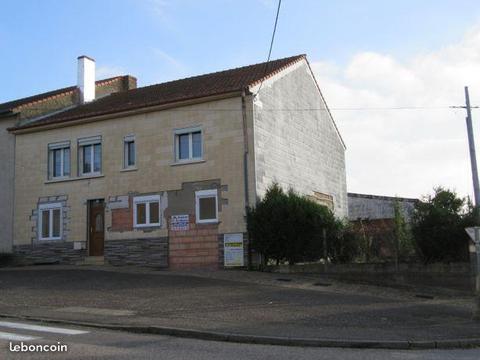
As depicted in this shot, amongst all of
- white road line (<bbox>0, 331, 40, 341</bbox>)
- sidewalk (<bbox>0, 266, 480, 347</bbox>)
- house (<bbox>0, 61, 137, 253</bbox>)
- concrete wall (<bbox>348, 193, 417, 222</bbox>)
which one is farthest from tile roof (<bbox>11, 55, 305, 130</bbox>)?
white road line (<bbox>0, 331, 40, 341</bbox>)

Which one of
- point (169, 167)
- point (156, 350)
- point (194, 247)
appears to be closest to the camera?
point (156, 350)

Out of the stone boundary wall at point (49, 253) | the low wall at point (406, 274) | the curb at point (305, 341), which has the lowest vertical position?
the curb at point (305, 341)

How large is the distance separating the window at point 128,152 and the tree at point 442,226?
10660 millimetres

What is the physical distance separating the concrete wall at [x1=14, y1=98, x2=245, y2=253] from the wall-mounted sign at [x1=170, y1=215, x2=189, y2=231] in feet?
1.31

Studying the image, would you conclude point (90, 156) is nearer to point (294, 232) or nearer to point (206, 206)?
point (206, 206)

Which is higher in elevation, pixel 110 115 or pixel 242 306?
pixel 110 115

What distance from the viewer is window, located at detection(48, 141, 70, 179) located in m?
24.4

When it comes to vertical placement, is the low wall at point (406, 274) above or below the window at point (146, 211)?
below

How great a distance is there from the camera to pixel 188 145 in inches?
862

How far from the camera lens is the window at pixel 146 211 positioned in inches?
861

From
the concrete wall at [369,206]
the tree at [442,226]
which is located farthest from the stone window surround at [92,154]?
the concrete wall at [369,206]

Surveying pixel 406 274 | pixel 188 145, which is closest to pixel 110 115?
pixel 188 145

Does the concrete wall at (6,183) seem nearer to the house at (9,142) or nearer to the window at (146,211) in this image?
the house at (9,142)

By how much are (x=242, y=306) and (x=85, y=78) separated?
18.2 meters
